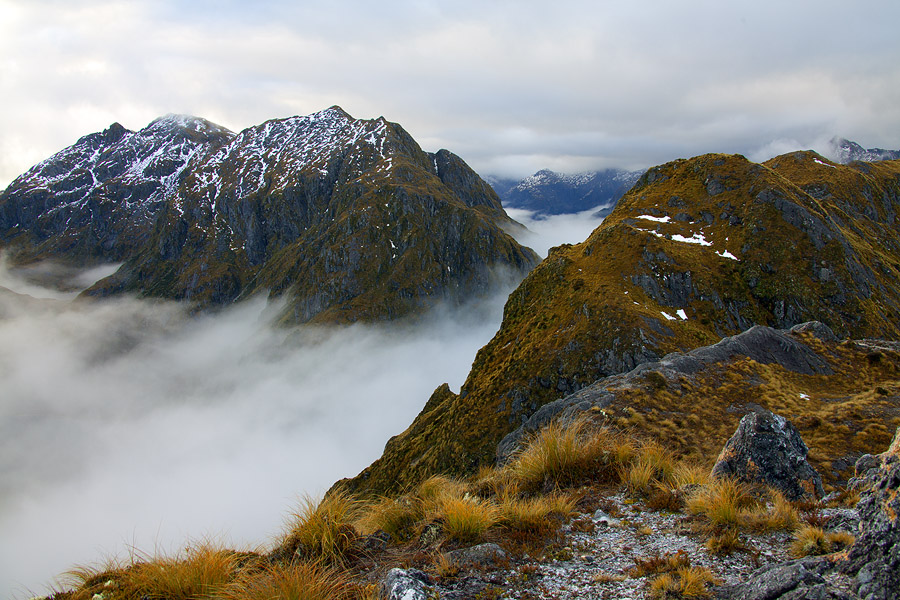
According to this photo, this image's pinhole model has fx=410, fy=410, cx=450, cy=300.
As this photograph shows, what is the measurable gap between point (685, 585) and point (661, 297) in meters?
63.9

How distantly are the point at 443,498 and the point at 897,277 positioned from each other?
114m

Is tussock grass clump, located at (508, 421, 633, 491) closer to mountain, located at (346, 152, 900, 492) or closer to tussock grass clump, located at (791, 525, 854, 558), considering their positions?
tussock grass clump, located at (791, 525, 854, 558)

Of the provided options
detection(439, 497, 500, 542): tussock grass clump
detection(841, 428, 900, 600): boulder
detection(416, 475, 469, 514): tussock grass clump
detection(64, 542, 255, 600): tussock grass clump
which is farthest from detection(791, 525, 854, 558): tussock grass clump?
detection(64, 542, 255, 600): tussock grass clump

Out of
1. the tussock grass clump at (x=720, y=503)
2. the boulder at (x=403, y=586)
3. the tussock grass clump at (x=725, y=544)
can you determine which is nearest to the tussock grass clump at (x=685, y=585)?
the tussock grass clump at (x=725, y=544)

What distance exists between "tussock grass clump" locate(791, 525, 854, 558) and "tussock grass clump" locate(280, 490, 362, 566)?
271 inches

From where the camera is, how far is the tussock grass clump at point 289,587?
520 cm

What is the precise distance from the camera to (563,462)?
984 centimetres

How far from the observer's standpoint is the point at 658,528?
24.8ft

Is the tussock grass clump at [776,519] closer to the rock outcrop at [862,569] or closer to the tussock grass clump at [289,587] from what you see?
the rock outcrop at [862,569]

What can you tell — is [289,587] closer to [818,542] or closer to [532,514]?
[532,514]

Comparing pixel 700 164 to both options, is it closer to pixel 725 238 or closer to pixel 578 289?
pixel 725 238

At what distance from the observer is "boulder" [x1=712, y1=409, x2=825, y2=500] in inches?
364

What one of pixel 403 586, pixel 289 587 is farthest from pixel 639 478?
pixel 289 587

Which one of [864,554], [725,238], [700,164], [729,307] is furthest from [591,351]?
[700,164]
